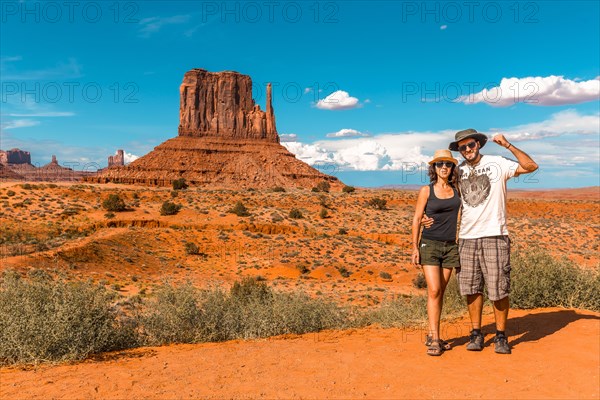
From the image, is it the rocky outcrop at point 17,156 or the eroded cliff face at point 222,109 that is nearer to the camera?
the eroded cliff face at point 222,109

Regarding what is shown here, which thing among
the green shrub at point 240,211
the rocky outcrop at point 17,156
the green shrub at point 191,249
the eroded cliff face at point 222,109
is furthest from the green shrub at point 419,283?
the rocky outcrop at point 17,156

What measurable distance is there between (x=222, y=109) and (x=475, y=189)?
109324 mm

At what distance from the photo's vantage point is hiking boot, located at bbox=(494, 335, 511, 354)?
16.2 feet

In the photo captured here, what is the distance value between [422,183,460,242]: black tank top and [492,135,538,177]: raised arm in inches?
31.2

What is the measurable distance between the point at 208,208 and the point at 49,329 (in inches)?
1349

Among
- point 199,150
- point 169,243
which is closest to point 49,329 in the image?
point 169,243

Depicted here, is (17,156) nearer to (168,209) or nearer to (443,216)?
(168,209)

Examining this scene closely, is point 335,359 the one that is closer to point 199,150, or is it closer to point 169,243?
point 169,243

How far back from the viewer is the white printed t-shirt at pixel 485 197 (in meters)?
4.96

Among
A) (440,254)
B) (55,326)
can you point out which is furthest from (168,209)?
(440,254)

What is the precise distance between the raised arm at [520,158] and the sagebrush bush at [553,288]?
12.2 ft

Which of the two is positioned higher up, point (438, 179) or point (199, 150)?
point (199, 150)

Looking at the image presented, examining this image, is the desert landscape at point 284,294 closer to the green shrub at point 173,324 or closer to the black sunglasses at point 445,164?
the green shrub at point 173,324

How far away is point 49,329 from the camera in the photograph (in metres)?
5.57
